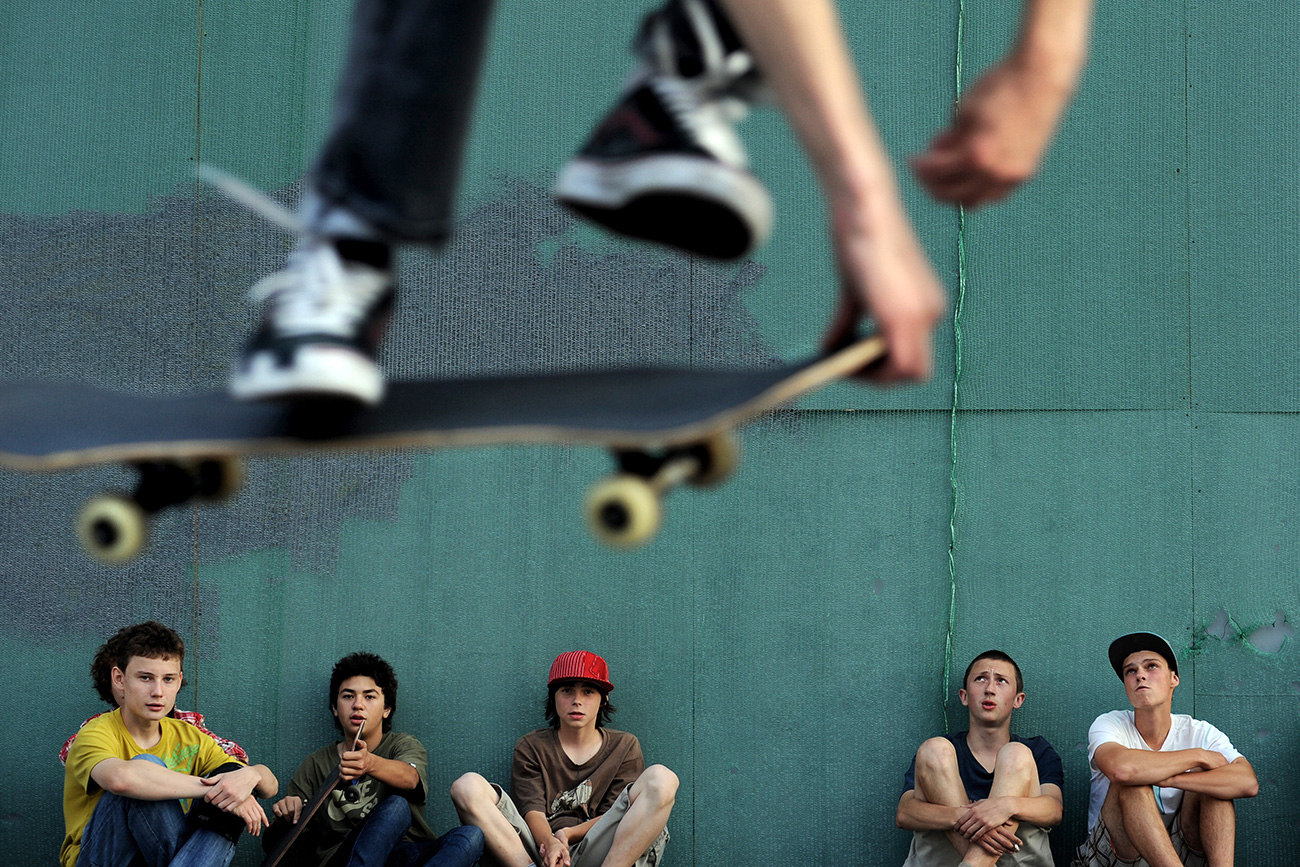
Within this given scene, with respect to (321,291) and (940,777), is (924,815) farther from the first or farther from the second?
(321,291)

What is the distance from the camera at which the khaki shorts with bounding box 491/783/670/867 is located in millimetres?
4129

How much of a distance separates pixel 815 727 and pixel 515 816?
1262 mm

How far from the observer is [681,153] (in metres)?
1.39

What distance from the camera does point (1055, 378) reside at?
499cm

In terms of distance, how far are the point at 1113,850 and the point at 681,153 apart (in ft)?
11.7

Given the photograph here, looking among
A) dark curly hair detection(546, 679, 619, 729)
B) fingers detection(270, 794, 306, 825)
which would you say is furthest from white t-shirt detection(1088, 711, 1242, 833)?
fingers detection(270, 794, 306, 825)

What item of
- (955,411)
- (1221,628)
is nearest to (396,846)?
(955,411)

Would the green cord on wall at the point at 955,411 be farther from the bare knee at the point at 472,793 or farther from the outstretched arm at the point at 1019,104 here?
the outstretched arm at the point at 1019,104

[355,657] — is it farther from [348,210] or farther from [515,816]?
[348,210]

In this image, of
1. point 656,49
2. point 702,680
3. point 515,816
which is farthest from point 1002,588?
point 656,49

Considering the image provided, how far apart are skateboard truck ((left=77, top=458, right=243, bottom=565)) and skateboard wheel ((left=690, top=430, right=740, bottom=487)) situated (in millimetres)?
671

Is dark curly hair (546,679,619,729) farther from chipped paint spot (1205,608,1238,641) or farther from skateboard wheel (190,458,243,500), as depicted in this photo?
skateboard wheel (190,458,243,500)

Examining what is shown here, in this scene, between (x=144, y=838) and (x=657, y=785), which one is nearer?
(x=144, y=838)

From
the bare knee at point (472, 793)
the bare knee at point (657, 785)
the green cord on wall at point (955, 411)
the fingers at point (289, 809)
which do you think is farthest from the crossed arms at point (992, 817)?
the fingers at point (289, 809)
